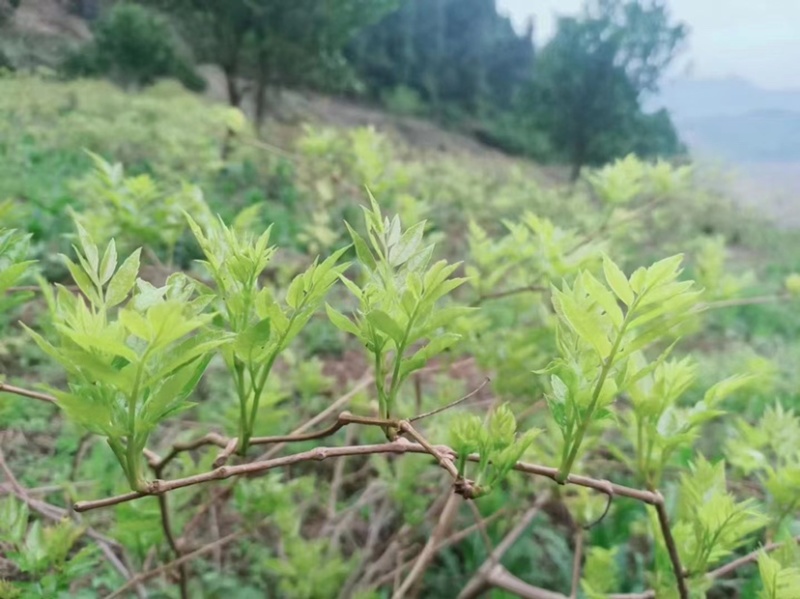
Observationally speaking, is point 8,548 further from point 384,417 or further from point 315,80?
point 315,80

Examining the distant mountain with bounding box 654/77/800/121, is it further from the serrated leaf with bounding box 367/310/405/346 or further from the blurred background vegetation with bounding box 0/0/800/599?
the serrated leaf with bounding box 367/310/405/346

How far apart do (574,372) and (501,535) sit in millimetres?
792

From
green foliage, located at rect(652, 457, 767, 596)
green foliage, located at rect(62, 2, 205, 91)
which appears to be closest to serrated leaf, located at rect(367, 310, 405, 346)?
green foliage, located at rect(652, 457, 767, 596)

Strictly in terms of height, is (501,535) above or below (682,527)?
below

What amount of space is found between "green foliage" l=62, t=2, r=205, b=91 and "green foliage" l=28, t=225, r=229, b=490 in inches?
55.2

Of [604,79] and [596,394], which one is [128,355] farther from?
[604,79]

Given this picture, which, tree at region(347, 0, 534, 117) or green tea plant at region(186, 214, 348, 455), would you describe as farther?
tree at region(347, 0, 534, 117)

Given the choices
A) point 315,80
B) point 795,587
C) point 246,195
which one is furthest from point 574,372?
point 315,80

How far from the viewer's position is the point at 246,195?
268cm

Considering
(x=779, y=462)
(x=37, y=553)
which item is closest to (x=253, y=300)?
(x=37, y=553)

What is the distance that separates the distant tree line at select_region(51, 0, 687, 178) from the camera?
288 cm

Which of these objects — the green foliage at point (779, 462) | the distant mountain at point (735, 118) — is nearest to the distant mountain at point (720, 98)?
the distant mountain at point (735, 118)

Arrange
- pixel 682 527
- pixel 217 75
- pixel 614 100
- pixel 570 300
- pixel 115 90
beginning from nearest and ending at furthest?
pixel 570 300 < pixel 682 527 < pixel 115 90 < pixel 217 75 < pixel 614 100

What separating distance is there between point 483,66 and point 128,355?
513 centimetres
